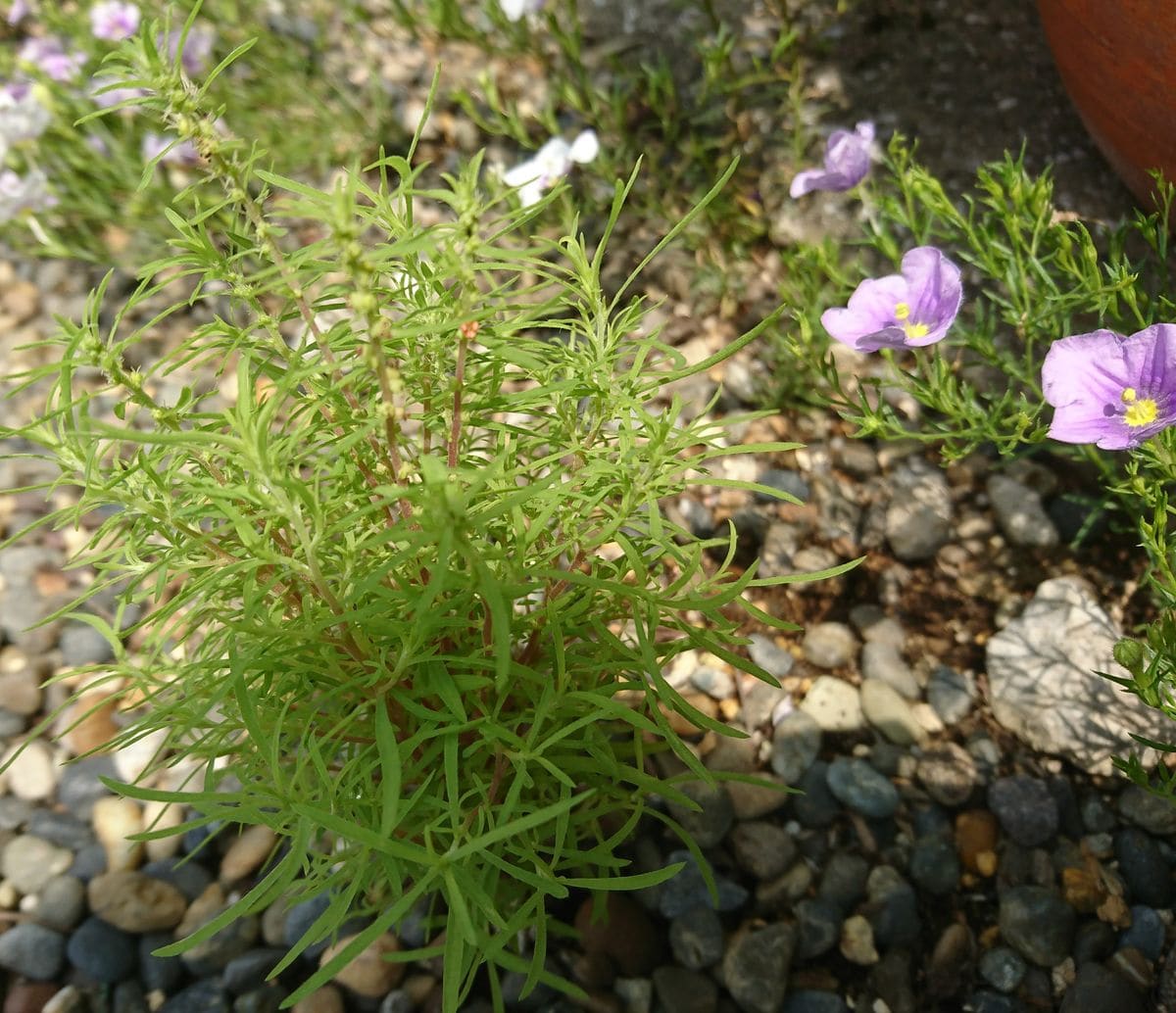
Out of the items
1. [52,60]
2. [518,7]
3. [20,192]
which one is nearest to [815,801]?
[518,7]

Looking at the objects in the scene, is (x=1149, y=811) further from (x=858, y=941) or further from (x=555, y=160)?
(x=555, y=160)

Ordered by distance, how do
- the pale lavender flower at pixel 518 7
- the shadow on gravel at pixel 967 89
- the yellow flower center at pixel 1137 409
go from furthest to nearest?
the pale lavender flower at pixel 518 7
the shadow on gravel at pixel 967 89
the yellow flower center at pixel 1137 409

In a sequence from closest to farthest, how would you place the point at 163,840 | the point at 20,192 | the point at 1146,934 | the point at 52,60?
1. the point at 1146,934
2. the point at 163,840
3. the point at 20,192
4. the point at 52,60

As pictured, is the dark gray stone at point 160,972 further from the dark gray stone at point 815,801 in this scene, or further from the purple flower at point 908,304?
the purple flower at point 908,304

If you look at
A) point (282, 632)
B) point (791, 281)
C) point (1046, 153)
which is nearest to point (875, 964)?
point (282, 632)

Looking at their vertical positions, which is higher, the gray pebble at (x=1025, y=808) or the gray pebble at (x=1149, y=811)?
the gray pebble at (x=1025, y=808)

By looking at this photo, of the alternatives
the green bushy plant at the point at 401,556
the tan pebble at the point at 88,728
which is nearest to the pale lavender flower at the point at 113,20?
the tan pebble at the point at 88,728
